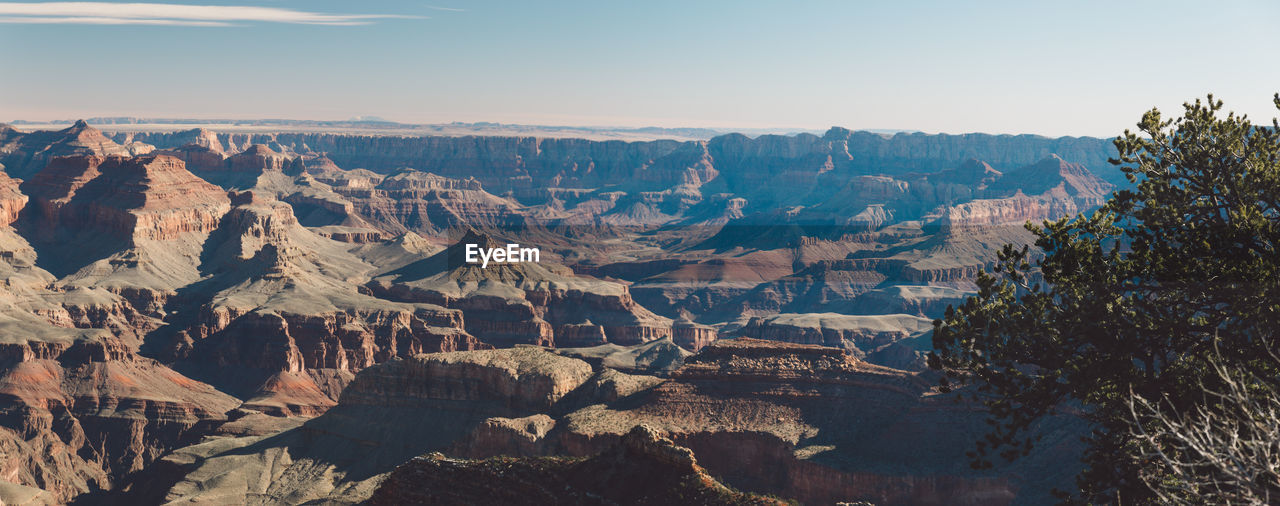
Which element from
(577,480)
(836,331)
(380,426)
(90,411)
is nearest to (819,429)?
(577,480)

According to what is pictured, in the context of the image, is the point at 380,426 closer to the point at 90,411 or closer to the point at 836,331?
the point at 90,411

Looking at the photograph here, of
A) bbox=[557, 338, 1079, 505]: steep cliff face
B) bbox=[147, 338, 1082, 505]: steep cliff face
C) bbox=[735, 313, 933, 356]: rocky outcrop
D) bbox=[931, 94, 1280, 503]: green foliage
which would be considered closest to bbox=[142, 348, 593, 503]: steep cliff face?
bbox=[147, 338, 1082, 505]: steep cliff face

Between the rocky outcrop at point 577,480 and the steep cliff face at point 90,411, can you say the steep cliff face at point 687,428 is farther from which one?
the rocky outcrop at point 577,480

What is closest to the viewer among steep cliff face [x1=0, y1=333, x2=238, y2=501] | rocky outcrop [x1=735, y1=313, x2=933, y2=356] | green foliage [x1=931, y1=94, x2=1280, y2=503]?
green foliage [x1=931, y1=94, x2=1280, y2=503]

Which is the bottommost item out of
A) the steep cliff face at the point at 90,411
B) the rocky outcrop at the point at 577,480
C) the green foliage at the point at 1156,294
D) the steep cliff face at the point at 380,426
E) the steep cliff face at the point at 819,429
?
the steep cliff face at the point at 90,411

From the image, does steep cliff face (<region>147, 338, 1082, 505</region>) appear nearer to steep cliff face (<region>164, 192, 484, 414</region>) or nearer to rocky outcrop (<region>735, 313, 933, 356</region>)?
steep cliff face (<region>164, 192, 484, 414</region>)

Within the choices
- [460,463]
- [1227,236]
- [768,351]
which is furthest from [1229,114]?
[768,351]

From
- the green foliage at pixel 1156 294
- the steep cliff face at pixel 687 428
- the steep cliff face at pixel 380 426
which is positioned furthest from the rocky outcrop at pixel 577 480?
the steep cliff face at pixel 380 426

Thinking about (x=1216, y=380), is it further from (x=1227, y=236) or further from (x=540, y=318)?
(x=540, y=318)
